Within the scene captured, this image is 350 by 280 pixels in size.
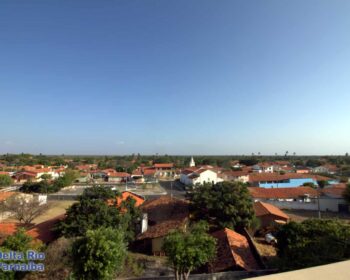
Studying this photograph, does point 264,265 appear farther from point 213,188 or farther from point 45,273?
point 45,273

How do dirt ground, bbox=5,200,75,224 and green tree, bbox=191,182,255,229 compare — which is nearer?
green tree, bbox=191,182,255,229

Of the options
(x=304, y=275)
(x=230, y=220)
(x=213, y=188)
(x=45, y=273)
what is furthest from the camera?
(x=213, y=188)

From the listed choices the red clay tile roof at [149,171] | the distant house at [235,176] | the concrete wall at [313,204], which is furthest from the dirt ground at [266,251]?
the red clay tile roof at [149,171]

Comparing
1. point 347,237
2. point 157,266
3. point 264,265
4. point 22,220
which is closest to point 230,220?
point 264,265

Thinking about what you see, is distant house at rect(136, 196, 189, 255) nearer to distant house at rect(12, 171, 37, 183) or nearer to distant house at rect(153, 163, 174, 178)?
distant house at rect(12, 171, 37, 183)

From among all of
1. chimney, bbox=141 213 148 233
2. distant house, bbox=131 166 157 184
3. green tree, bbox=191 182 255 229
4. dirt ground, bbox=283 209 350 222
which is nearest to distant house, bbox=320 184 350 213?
dirt ground, bbox=283 209 350 222

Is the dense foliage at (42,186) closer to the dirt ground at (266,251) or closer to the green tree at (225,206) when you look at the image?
the green tree at (225,206)
